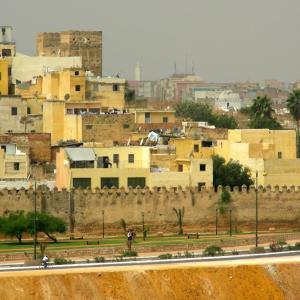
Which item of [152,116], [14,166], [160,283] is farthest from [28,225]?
[152,116]

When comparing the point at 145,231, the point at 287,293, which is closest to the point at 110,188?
the point at 145,231

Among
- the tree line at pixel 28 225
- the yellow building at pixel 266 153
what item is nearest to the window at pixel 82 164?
the tree line at pixel 28 225

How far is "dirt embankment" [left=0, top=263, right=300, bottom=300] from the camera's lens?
208 ft

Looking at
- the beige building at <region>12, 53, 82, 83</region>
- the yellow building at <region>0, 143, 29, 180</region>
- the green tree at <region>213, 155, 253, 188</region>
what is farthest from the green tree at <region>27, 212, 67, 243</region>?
the beige building at <region>12, 53, 82, 83</region>

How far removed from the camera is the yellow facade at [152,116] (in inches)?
3967

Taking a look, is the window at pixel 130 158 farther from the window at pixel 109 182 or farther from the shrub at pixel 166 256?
the shrub at pixel 166 256

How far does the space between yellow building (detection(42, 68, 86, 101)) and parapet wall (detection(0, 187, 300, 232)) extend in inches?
848

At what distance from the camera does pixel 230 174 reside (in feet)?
282

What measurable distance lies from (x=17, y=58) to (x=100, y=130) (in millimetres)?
19135

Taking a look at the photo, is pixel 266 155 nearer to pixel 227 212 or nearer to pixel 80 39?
pixel 227 212

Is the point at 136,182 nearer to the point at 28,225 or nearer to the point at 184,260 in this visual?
the point at 28,225

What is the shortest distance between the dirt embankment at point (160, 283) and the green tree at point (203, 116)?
48.2 meters

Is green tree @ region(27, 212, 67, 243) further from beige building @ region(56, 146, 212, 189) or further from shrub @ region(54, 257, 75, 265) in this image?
shrub @ region(54, 257, 75, 265)

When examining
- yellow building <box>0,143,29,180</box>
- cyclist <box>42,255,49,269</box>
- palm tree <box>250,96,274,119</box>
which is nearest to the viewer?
cyclist <box>42,255,49,269</box>
